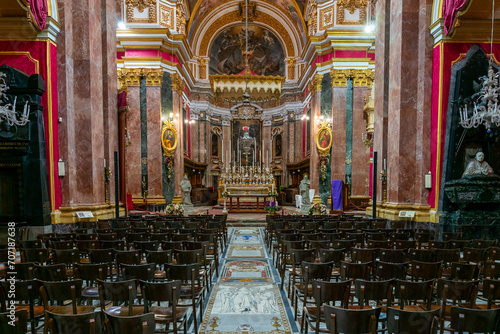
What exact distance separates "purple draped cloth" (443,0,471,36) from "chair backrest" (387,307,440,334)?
8.89 meters

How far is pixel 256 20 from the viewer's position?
27.4 metres

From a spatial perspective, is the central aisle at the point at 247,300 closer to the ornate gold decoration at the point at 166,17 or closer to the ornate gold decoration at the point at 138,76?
the ornate gold decoration at the point at 138,76

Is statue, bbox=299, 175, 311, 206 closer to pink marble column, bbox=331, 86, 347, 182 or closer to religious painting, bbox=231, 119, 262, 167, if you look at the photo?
pink marble column, bbox=331, 86, 347, 182

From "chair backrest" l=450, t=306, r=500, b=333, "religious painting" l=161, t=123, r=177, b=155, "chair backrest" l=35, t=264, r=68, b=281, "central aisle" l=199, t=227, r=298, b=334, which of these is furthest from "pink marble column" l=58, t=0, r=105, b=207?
"chair backrest" l=450, t=306, r=500, b=333

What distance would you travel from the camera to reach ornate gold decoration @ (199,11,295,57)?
27078 mm

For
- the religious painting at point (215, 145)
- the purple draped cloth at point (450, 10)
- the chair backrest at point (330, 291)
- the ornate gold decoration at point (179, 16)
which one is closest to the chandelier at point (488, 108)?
the purple draped cloth at point (450, 10)

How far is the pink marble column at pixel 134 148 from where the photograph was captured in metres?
18.0

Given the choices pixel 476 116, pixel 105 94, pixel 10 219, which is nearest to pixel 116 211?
pixel 10 219

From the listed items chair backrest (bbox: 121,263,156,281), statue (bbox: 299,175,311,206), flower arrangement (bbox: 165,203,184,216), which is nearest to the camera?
chair backrest (bbox: 121,263,156,281)

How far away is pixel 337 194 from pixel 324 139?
3.70 m

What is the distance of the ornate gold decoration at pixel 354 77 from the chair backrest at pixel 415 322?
57.2ft

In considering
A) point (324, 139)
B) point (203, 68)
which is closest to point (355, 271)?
point (324, 139)

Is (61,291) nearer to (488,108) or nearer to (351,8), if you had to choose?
(488,108)

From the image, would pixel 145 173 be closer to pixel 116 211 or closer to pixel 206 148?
pixel 116 211
